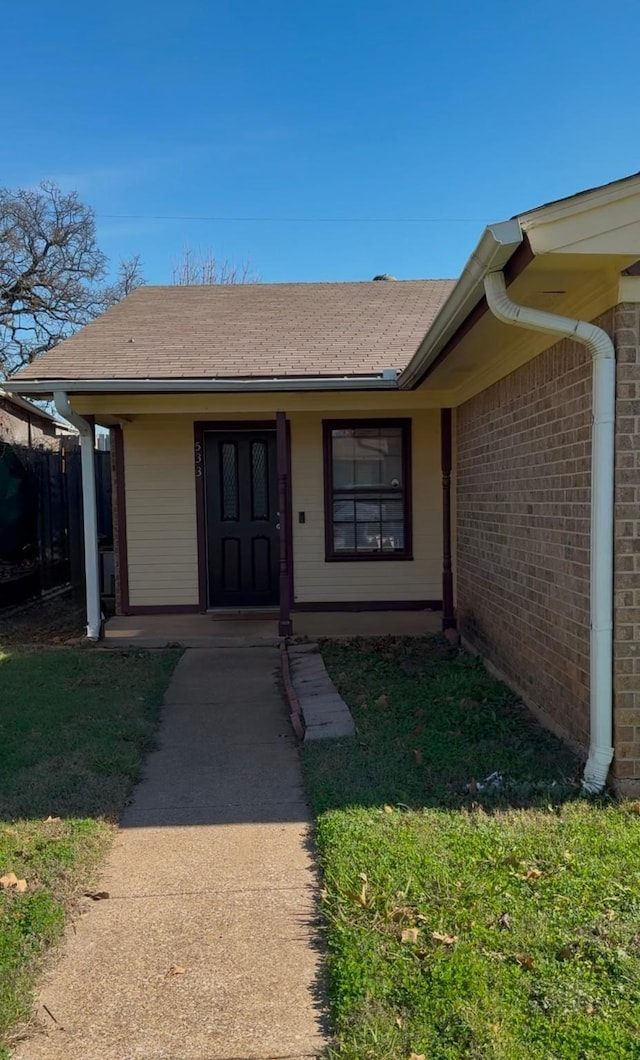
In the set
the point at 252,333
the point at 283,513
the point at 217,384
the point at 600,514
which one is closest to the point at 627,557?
the point at 600,514

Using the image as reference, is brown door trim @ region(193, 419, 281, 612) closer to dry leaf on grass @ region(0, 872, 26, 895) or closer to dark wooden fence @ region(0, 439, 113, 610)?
dark wooden fence @ region(0, 439, 113, 610)

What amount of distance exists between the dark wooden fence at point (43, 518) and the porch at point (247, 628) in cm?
236

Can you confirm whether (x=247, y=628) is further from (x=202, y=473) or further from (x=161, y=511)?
(x=202, y=473)

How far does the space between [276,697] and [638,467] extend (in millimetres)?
3574

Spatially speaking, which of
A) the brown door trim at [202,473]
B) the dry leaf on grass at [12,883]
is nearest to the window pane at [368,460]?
the brown door trim at [202,473]

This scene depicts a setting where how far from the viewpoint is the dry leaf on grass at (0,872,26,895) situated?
321cm

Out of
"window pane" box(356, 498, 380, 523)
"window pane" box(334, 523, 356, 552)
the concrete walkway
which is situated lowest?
the concrete walkway

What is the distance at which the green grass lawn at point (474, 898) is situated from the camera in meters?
2.30

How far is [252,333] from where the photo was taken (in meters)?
9.27

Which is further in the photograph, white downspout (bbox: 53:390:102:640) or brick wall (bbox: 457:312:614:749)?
white downspout (bbox: 53:390:102:640)

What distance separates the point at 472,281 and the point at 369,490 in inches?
204

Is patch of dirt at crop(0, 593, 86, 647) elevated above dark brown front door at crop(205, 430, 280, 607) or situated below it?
below

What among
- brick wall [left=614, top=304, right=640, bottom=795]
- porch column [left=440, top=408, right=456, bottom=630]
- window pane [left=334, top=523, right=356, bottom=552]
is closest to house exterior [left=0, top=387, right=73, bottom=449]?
window pane [left=334, top=523, right=356, bottom=552]

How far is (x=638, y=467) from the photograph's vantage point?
3.87 m
